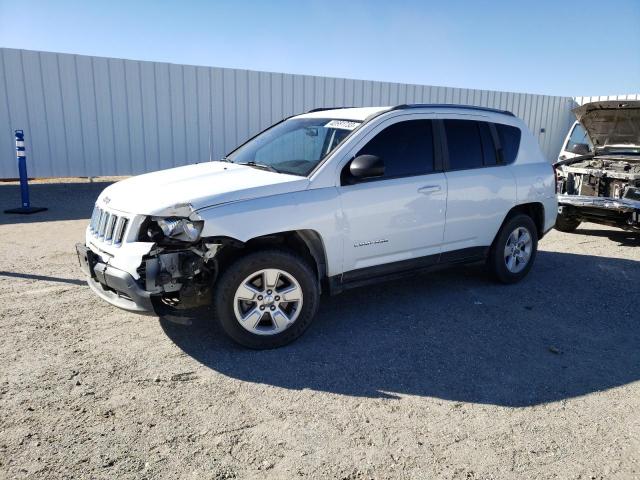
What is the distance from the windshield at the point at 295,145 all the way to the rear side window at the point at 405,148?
10.7 inches

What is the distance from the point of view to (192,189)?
3695 mm

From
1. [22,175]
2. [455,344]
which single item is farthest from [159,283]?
[22,175]

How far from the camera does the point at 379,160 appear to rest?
3.92m

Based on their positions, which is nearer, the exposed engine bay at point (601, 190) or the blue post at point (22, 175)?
the exposed engine bay at point (601, 190)

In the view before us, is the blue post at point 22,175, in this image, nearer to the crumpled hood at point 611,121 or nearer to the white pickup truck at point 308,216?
the white pickup truck at point 308,216

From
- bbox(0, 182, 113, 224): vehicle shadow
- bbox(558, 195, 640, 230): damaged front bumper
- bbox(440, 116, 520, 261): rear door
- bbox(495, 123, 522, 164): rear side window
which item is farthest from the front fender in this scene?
bbox(0, 182, 113, 224): vehicle shadow

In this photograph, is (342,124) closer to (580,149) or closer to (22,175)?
(580,149)

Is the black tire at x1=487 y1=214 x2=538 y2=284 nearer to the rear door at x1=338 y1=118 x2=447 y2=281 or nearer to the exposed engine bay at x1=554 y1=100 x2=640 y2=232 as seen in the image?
the rear door at x1=338 y1=118 x2=447 y2=281

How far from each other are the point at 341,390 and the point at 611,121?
22.9ft

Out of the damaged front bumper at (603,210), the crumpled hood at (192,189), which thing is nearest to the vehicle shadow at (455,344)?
the crumpled hood at (192,189)

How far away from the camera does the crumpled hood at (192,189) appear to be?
347 cm

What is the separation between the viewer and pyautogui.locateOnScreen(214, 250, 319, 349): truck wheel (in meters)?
3.57

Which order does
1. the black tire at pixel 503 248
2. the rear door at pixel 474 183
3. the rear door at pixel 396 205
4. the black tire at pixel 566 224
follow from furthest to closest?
the black tire at pixel 566 224 → the black tire at pixel 503 248 → the rear door at pixel 474 183 → the rear door at pixel 396 205

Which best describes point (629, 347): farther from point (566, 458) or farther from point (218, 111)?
point (218, 111)
